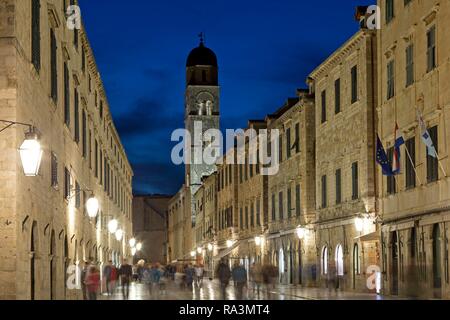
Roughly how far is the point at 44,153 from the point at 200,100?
10138 centimetres

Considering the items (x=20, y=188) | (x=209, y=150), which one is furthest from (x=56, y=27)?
(x=209, y=150)

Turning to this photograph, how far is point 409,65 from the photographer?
1335 inches

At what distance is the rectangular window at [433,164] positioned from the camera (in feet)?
100

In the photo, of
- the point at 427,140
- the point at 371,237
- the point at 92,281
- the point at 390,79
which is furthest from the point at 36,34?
the point at 371,237

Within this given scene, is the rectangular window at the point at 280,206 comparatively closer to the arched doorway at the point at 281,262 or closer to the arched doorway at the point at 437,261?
the arched doorway at the point at 281,262

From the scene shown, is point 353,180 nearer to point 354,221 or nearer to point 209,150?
point 354,221

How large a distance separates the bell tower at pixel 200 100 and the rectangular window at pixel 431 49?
88.5 m

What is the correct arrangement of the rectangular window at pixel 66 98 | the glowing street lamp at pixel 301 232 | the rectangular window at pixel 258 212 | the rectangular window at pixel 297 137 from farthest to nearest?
1. the rectangular window at pixel 258 212
2. the rectangular window at pixel 297 137
3. the glowing street lamp at pixel 301 232
4. the rectangular window at pixel 66 98

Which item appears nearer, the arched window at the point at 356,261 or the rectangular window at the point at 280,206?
the arched window at the point at 356,261

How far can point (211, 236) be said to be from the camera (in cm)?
8888

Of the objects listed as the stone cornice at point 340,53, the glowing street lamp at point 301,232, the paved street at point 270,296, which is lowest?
the paved street at point 270,296

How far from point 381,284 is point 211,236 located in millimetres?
52056

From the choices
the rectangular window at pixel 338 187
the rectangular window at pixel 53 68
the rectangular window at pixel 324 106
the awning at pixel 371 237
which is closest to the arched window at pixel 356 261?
the awning at pixel 371 237

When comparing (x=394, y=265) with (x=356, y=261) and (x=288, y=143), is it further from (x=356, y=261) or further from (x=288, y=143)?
(x=288, y=143)
